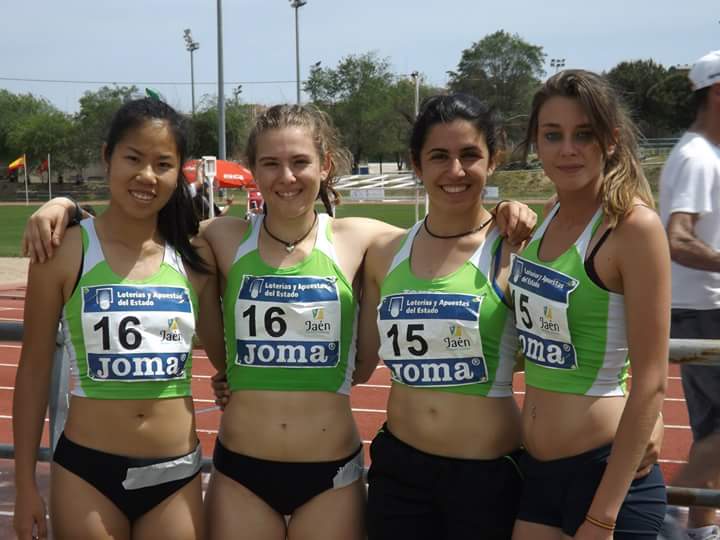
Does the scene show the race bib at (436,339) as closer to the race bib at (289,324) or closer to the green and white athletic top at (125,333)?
the race bib at (289,324)

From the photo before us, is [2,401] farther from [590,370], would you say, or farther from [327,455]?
[590,370]

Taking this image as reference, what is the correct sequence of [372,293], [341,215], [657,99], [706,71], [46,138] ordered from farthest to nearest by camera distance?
[46,138] → [657,99] → [341,215] → [706,71] → [372,293]

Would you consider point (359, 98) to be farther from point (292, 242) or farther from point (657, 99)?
point (292, 242)

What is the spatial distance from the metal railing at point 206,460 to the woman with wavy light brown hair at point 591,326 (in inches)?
10.4

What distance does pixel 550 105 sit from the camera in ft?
7.76

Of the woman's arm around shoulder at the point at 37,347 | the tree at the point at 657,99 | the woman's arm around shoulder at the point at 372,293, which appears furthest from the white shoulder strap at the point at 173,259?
the tree at the point at 657,99

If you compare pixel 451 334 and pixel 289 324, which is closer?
pixel 451 334

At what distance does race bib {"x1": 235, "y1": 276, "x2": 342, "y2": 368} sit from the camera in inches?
104

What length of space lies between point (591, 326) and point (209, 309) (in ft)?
4.05

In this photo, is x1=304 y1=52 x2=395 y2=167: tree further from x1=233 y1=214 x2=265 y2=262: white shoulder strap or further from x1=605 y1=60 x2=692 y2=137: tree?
x1=233 y1=214 x2=265 y2=262: white shoulder strap

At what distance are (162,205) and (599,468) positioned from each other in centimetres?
152

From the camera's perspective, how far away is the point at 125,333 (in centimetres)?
250

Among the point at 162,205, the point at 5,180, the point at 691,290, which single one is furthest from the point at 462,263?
the point at 5,180

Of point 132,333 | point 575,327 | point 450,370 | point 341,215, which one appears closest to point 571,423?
point 575,327
